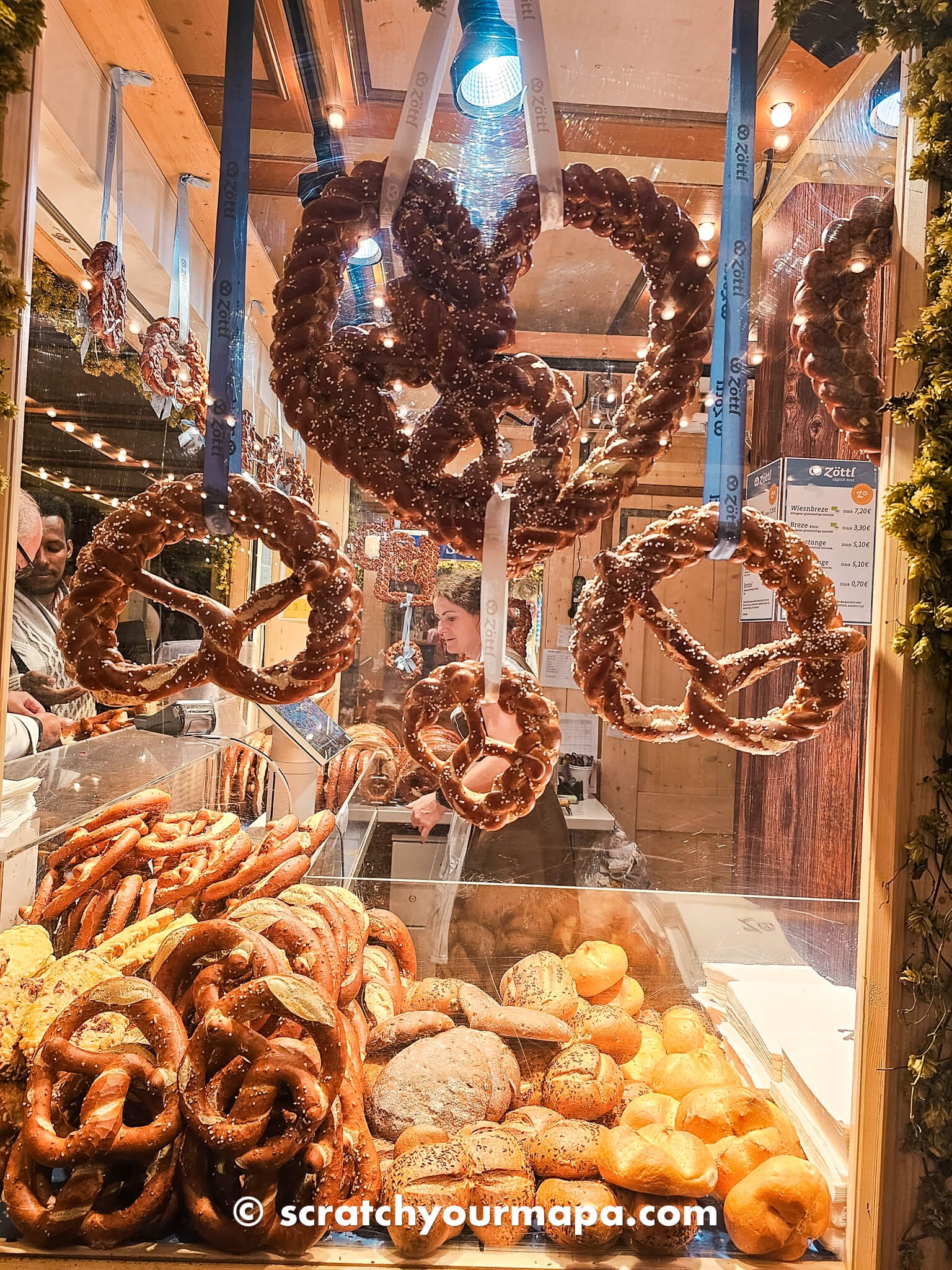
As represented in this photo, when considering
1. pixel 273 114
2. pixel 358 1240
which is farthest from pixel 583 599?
pixel 358 1240

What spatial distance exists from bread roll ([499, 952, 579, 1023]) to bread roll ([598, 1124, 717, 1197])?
320 millimetres

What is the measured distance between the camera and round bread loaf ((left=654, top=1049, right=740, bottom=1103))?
1.69 meters

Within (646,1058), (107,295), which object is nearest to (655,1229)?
(646,1058)

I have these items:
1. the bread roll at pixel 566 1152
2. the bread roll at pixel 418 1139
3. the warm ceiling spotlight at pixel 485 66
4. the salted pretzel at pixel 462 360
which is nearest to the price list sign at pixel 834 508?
the salted pretzel at pixel 462 360

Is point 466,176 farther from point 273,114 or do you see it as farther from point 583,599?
point 583,599

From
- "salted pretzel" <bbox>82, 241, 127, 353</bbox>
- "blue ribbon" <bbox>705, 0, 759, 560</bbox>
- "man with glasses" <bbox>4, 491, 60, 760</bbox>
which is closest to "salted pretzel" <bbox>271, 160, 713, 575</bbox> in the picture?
"blue ribbon" <bbox>705, 0, 759, 560</bbox>

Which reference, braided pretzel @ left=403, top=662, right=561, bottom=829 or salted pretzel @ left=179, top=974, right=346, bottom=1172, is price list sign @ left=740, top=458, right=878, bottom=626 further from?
salted pretzel @ left=179, top=974, right=346, bottom=1172

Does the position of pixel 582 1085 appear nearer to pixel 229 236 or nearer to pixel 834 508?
pixel 834 508

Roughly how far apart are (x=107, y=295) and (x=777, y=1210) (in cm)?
219

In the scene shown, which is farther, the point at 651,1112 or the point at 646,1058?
the point at 646,1058

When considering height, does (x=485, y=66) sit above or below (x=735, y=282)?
above

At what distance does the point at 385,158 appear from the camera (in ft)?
5.08

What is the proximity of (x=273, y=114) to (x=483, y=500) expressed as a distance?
869 mm

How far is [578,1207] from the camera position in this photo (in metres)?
1.45
